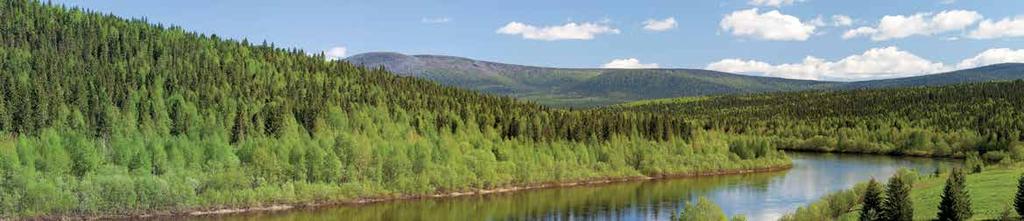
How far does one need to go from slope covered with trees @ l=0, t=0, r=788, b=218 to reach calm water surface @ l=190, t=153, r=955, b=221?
20.9 feet

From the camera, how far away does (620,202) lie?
379 feet

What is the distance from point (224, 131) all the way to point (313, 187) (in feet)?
77.6

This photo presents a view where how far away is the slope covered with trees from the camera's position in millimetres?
100438

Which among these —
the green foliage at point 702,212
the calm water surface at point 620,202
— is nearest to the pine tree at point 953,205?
the green foliage at point 702,212

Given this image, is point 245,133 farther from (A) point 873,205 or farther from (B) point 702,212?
(A) point 873,205

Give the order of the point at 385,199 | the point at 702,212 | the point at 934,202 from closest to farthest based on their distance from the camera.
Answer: the point at 702,212, the point at 934,202, the point at 385,199

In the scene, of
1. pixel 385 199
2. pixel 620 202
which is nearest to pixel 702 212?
pixel 620 202

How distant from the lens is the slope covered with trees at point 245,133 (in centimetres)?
10044

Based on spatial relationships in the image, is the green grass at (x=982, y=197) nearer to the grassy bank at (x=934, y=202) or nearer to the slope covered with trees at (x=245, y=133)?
the grassy bank at (x=934, y=202)

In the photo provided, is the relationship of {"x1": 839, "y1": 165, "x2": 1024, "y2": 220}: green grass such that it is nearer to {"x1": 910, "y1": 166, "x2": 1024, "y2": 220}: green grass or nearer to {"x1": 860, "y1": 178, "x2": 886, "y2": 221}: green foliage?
{"x1": 910, "y1": 166, "x2": 1024, "y2": 220}: green grass

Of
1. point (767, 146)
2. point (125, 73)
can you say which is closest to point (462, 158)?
point (125, 73)

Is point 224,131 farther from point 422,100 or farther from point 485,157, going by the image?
point 422,100

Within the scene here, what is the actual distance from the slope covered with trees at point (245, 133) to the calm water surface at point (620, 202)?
6.36m

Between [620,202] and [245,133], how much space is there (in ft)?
175
